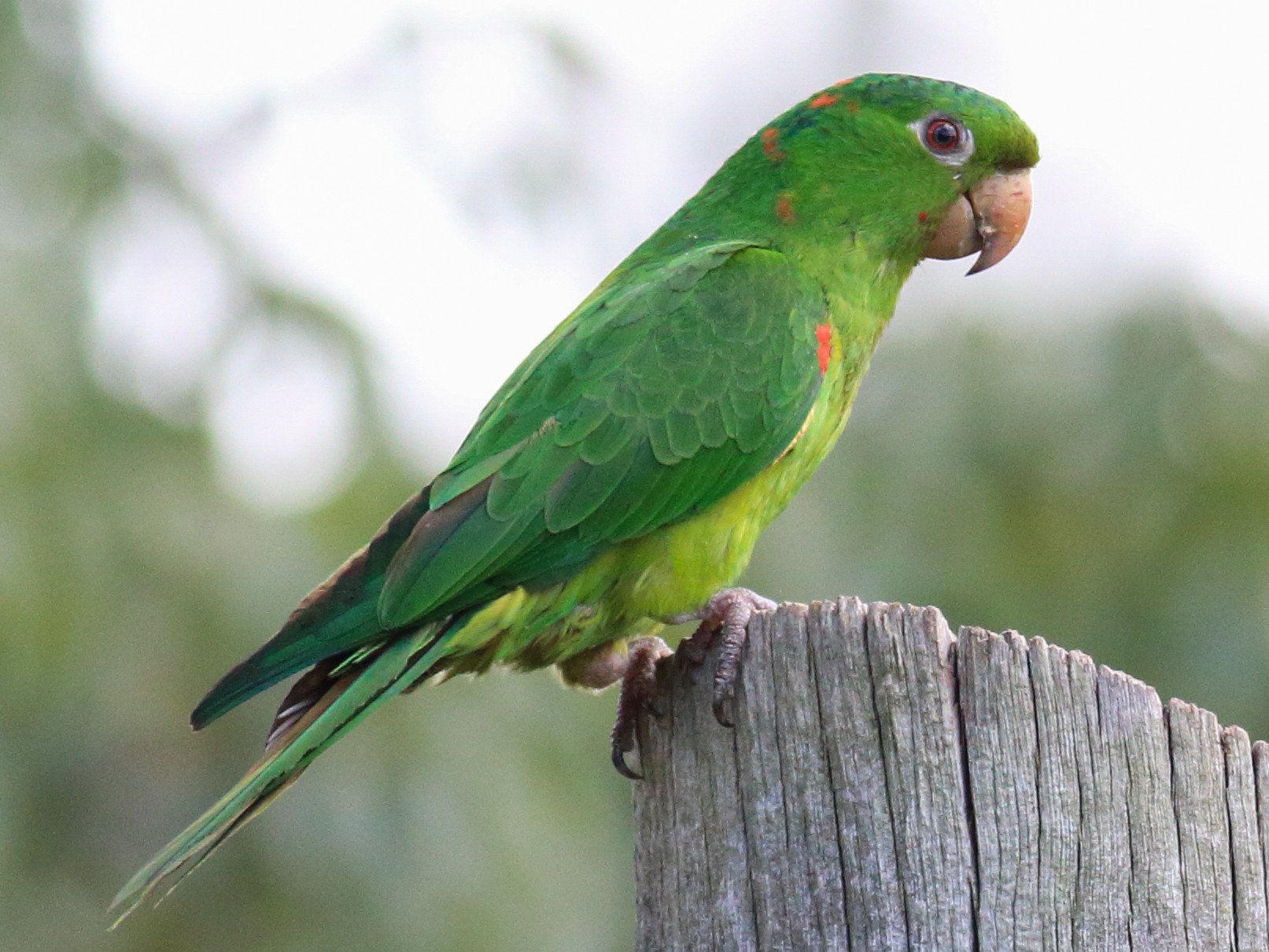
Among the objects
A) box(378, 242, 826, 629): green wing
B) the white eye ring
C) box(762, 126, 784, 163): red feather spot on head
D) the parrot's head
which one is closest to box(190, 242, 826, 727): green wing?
box(378, 242, 826, 629): green wing

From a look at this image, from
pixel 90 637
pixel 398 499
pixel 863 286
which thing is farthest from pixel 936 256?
pixel 90 637

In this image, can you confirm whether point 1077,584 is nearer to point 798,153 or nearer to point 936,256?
point 936,256

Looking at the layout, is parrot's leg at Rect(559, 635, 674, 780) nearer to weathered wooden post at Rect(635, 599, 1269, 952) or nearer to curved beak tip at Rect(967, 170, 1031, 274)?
weathered wooden post at Rect(635, 599, 1269, 952)

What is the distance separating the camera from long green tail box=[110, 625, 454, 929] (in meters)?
2.61

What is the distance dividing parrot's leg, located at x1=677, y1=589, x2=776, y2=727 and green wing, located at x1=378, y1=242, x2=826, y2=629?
0.26m

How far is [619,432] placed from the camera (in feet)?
11.0

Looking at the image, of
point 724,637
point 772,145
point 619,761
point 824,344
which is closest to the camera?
point 724,637

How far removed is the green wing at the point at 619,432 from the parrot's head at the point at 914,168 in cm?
43

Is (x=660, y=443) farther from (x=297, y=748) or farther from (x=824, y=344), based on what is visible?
(x=297, y=748)

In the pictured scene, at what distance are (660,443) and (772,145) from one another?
1256mm

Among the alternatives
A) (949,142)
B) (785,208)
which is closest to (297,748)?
(785,208)

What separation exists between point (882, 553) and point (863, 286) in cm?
273

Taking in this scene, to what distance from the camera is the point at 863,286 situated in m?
3.84

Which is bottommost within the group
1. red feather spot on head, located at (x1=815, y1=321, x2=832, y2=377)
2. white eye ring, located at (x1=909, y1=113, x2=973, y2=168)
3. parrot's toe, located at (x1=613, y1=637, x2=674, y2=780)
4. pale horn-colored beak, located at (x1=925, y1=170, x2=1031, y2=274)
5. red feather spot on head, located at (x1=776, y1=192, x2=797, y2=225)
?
parrot's toe, located at (x1=613, y1=637, x2=674, y2=780)
